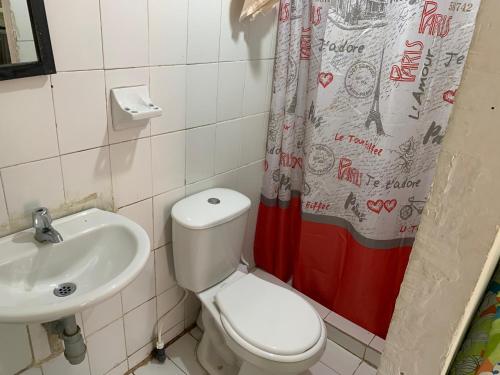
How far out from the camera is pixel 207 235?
4.94 ft

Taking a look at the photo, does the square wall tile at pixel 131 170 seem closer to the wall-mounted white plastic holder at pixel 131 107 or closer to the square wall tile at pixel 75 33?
the wall-mounted white plastic holder at pixel 131 107

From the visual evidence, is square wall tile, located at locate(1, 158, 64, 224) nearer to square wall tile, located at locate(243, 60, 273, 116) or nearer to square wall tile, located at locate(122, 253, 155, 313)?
square wall tile, located at locate(122, 253, 155, 313)

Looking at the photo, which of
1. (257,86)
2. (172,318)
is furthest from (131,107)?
(172,318)

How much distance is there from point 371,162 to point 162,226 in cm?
89

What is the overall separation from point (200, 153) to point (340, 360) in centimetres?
116

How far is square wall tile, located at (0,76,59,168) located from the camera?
39.9 inches

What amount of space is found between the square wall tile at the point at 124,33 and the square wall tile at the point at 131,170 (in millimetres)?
266

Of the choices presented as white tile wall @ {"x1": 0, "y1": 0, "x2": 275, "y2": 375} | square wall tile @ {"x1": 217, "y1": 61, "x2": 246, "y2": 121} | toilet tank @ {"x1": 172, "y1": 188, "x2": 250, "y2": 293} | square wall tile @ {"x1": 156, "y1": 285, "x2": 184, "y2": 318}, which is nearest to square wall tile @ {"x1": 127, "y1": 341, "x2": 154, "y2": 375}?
white tile wall @ {"x1": 0, "y1": 0, "x2": 275, "y2": 375}

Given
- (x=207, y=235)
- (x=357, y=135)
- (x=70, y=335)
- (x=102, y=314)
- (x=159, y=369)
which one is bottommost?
(x=159, y=369)

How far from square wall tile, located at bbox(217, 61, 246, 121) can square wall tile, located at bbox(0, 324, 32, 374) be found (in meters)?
1.02

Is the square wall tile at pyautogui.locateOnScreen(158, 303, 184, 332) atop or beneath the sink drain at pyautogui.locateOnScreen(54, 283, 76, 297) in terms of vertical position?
beneath

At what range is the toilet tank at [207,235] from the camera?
4.88ft

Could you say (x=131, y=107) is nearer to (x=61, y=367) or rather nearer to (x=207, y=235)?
(x=207, y=235)

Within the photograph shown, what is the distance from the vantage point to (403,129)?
1.50 metres
